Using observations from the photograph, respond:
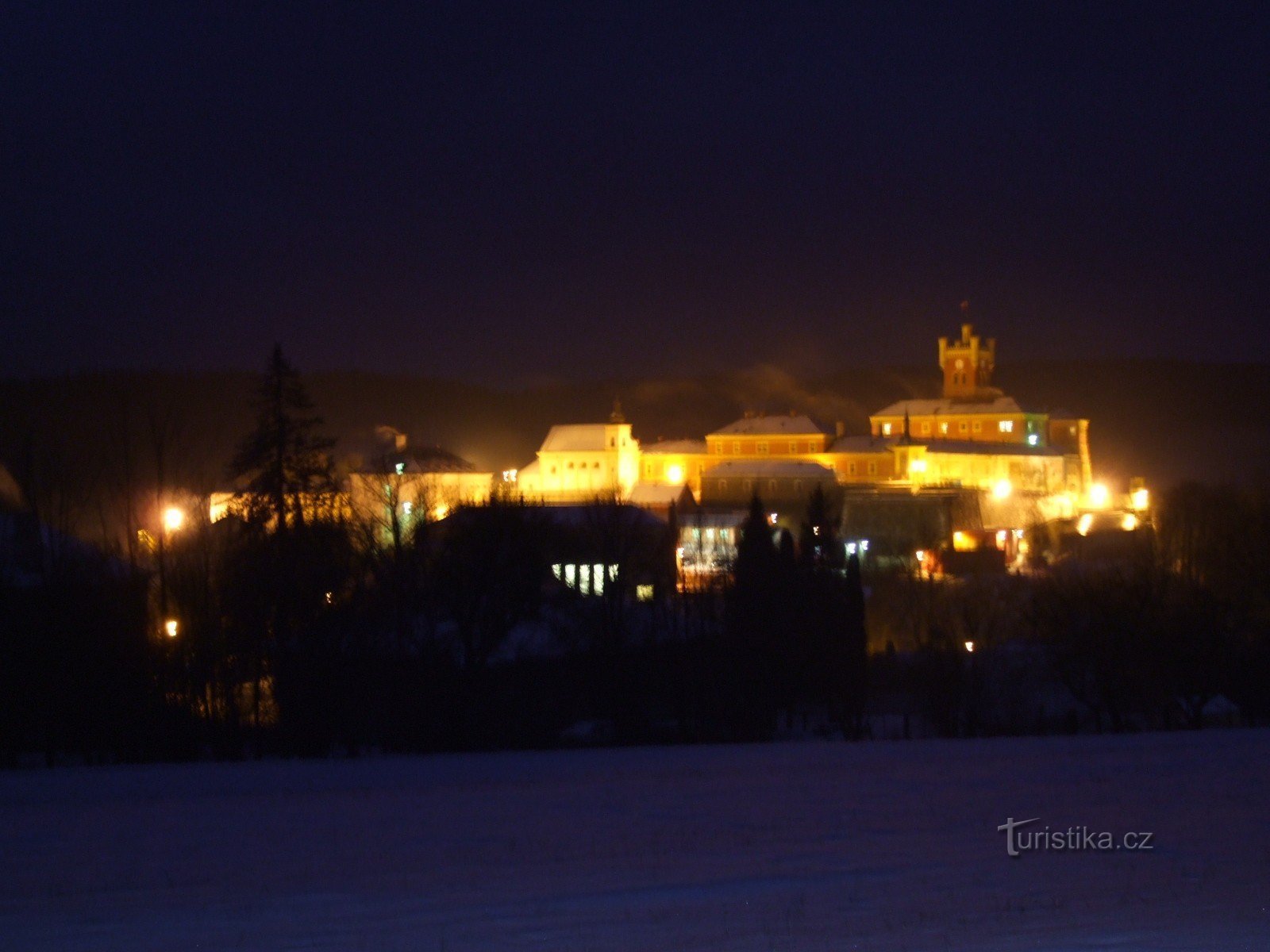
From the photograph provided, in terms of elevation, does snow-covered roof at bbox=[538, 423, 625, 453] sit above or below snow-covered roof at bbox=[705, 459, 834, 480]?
above

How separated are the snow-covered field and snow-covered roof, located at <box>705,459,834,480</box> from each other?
57.9 meters

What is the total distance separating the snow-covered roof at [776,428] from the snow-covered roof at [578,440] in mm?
7340

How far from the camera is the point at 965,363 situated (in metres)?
104

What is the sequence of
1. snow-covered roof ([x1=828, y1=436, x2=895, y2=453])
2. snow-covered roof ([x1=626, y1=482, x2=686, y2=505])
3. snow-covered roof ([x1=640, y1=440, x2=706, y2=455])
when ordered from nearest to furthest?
snow-covered roof ([x1=626, y1=482, x2=686, y2=505]) < snow-covered roof ([x1=828, y1=436, x2=895, y2=453]) < snow-covered roof ([x1=640, y1=440, x2=706, y2=455])

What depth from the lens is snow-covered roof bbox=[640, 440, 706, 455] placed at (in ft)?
282

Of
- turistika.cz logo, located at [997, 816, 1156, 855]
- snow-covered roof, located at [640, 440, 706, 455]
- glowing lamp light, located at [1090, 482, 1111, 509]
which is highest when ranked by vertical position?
snow-covered roof, located at [640, 440, 706, 455]

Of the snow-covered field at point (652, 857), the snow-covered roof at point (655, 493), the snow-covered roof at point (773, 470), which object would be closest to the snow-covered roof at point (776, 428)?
the snow-covered roof at point (773, 470)

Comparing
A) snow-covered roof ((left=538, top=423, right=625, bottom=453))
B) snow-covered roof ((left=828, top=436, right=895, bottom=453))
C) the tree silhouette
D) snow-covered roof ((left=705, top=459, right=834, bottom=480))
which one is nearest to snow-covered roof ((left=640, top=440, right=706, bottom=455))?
snow-covered roof ((left=538, top=423, right=625, bottom=453))

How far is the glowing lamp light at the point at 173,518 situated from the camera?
97.9 ft

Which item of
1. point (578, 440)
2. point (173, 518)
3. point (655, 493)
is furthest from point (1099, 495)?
point (173, 518)

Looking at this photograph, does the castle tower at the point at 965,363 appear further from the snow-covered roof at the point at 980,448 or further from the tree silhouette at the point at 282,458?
the tree silhouette at the point at 282,458

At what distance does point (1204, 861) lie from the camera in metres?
10.4

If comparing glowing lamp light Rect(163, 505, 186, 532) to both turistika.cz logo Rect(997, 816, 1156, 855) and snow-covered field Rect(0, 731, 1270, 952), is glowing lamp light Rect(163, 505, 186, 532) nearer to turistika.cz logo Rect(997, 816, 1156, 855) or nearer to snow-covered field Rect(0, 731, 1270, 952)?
snow-covered field Rect(0, 731, 1270, 952)

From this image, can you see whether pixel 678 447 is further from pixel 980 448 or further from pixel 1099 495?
pixel 1099 495
